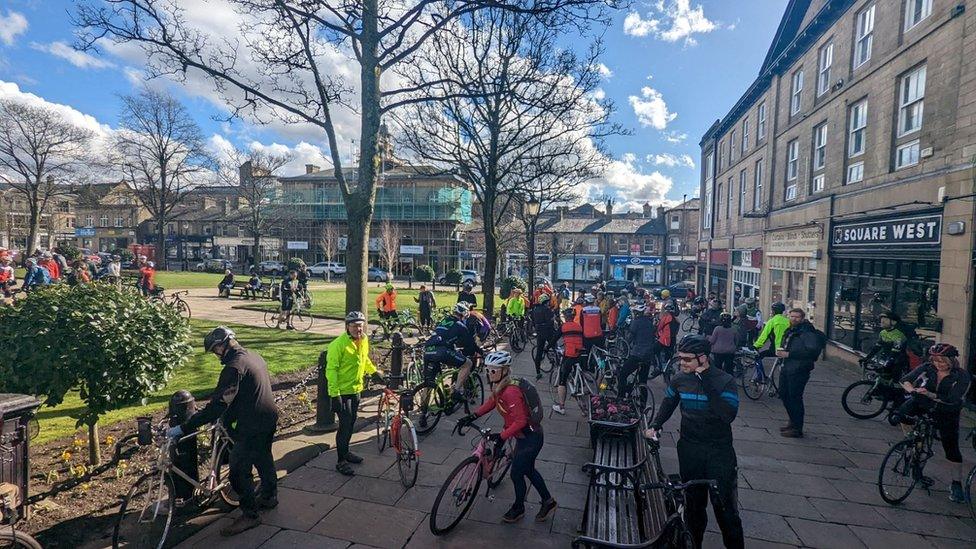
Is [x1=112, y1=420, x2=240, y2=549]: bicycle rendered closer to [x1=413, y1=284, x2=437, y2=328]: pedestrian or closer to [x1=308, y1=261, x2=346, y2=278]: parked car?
[x1=413, y1=284, x2=437, y2=328]: pedestrian

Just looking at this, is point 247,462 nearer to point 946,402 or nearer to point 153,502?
point 153,502

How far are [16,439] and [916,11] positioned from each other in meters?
17.3

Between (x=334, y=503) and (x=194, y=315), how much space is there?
1489 cm

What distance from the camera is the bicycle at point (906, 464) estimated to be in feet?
17.4

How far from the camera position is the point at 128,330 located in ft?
16.4

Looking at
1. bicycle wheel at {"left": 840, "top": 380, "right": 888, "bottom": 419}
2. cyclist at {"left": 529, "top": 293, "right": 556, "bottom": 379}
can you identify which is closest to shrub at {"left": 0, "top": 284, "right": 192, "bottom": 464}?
cyclist at {"left": 529, "top": 293, "right": 556, "bottom": 379}

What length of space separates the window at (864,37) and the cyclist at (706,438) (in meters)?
Result: 13.8

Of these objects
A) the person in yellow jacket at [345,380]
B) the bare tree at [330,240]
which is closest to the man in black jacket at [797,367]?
the person in yellow jacket at [345,380]

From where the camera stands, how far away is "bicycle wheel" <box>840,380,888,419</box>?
845cm

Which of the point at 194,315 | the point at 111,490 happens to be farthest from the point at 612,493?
the point at 194,315

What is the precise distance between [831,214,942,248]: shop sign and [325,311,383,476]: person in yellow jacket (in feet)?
37.8

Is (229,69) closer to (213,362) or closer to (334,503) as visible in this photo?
(213,362)

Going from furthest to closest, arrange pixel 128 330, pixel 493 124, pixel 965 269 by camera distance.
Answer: pixel 493 124 → pixel 965 269 → pixel 128 330

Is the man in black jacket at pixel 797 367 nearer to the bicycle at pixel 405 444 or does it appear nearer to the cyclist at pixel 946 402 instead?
the cyclist at pixel 946 402
